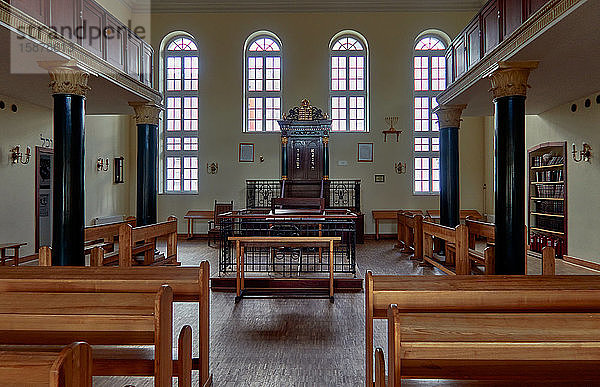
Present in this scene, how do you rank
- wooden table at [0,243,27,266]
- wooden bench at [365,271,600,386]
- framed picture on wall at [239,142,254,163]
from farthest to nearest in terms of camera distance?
framed picture on wall at [239,142,254,163]
wooden table at [0,243,27,266]
wooden bench at [365,271,600,386]

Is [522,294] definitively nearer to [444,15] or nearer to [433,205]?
[433,205]

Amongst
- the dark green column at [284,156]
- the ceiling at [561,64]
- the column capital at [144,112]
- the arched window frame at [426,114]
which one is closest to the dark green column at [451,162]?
the ceiling at [561,64]

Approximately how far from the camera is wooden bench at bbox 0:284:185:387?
2027mm

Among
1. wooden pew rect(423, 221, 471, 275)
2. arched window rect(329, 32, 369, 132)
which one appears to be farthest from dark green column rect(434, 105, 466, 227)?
arched window rect(329, 32, 369, 132)

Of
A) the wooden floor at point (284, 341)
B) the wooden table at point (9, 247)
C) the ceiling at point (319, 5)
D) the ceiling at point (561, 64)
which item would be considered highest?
the ceiling at point (319, 5)

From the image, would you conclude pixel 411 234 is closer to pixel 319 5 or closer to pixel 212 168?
pixel 212 168

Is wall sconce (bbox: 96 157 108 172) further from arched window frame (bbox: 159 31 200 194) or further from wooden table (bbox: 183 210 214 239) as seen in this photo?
wooden table (bbox: 183 210 214 239)

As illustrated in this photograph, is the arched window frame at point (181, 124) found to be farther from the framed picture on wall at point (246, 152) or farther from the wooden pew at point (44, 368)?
the wooden pew at point (44, 368)

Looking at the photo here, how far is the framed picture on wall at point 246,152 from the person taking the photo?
13.2 metres

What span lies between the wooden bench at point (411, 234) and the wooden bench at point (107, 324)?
7.06 m

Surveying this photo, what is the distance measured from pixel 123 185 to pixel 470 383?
12.7 metres

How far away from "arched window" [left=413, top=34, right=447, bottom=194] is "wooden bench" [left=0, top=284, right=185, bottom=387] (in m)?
11.8

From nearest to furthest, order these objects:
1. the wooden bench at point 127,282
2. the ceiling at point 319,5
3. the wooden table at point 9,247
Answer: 1. the wooden bench at point 127,282
2. the wooden table at point 9,247
3. the ceiling at point 319,5

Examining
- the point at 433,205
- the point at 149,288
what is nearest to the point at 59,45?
the point at 149,288
